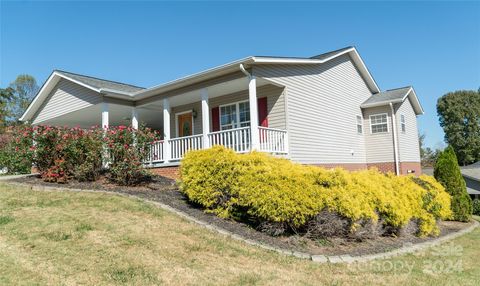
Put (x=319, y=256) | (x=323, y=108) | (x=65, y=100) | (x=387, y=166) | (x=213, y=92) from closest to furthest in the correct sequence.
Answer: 1. (x=319, y=256)
2. (x=213, y=92)
3. (x=323, y=108)
4. (x=387, y=166)
5. (x=65, y=100)

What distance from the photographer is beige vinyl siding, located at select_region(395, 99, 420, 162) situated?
14.9 m

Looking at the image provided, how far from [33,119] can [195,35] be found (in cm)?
1037

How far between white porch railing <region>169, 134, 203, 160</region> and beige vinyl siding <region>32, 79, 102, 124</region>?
4201mm

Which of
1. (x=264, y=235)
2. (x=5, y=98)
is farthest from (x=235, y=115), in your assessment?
(x=5, y=98)

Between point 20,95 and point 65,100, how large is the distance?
1276 inches

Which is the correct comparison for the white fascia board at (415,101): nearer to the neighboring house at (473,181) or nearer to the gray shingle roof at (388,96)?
the gray shingle roof at (388,96)

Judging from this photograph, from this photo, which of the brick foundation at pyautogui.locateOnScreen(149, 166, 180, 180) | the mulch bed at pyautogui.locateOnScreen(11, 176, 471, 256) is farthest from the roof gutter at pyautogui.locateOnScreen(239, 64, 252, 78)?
the brick foundation at pyautogui.locateOnScreen(149, 166, 180, 180)

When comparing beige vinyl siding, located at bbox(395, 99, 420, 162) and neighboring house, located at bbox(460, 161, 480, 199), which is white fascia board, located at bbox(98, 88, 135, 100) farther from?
neighboring house, located at bbox(460, 161, 480, 199)

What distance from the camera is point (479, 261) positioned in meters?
6.03

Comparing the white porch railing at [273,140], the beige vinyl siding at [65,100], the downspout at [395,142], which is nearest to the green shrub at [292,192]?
the white porch railing at [273,140]

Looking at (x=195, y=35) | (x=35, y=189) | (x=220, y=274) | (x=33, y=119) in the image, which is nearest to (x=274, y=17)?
(x=195, y=35)

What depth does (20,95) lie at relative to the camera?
136ft

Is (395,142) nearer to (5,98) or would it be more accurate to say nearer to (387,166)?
(387,166)

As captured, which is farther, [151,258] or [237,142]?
[237,142]
